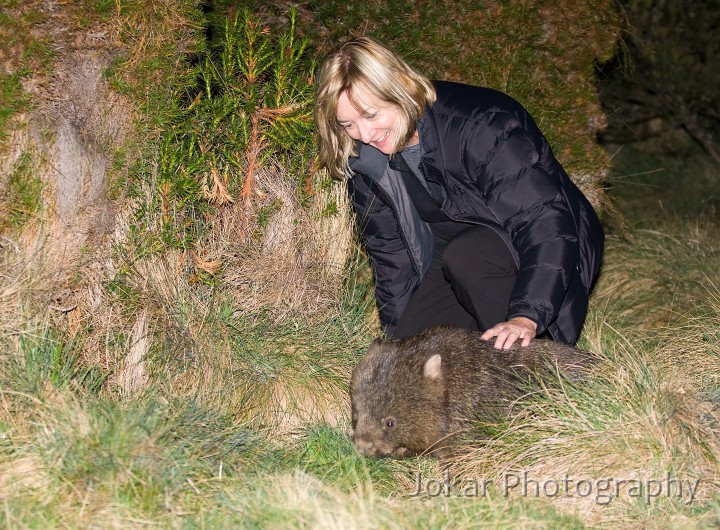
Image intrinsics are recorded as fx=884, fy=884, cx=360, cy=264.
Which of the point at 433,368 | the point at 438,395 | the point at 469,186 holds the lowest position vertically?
the point at 438,395

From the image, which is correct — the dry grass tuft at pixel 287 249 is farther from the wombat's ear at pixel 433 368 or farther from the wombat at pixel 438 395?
the wombat's ear at pixel 433 368

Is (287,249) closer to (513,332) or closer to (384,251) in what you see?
(384,251)

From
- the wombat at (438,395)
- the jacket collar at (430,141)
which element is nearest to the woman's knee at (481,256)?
the jacket collar at (430,141)

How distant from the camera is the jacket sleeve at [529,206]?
399cm

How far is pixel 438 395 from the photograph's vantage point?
405cm

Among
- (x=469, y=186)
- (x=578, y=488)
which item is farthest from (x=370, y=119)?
(x=578, y=488)

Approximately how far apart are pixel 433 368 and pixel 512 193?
0.91 metres

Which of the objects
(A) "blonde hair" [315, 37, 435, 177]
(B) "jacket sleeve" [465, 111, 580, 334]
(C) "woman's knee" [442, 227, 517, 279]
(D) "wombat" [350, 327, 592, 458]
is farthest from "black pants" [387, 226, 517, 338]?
(A) "blonde hair" [315, 37, 435, 177]

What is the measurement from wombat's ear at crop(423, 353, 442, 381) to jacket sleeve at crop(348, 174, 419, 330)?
107 centimetres

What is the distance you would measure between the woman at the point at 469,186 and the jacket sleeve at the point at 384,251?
2 centimetres

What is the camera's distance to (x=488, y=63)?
20.7ft

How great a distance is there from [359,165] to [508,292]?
1.03 meters

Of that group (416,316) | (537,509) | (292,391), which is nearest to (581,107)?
(416,316)

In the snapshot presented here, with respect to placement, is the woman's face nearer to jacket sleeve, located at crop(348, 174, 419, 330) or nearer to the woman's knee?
jacket sleeve, located at crop(348, 174, 419, 330)
